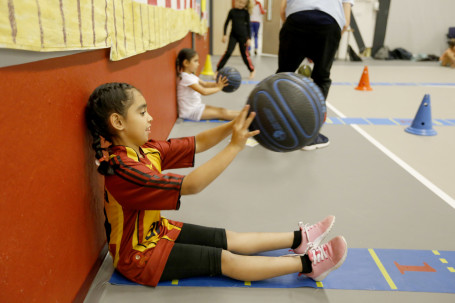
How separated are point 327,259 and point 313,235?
0.22 m

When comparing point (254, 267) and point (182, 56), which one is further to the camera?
point (182, 56)

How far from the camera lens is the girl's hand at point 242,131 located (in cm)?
149

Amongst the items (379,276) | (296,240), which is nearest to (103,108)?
(296,240)

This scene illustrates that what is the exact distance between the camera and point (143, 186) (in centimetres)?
146

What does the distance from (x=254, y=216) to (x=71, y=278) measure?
1.17m

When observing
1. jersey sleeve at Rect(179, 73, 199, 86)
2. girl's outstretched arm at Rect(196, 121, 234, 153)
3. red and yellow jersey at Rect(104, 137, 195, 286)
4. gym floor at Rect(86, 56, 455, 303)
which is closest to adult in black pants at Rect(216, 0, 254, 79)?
jersey sleeve at Rect(179, 73, 199, 86)

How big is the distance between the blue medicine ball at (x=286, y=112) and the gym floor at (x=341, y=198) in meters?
0.72

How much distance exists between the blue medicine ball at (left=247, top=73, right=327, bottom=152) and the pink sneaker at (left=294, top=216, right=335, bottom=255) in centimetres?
51

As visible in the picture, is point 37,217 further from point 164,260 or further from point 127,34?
point 127,34

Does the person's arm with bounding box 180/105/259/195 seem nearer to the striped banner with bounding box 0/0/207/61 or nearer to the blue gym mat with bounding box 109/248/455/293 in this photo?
the blue gym mat with bounding box 109/248/455/293

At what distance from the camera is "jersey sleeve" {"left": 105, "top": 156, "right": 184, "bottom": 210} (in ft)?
4.78

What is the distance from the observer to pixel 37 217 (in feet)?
3.80

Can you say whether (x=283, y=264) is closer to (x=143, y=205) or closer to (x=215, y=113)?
(x=143, y=205)

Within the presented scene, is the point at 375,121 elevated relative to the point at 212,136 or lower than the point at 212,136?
lower
